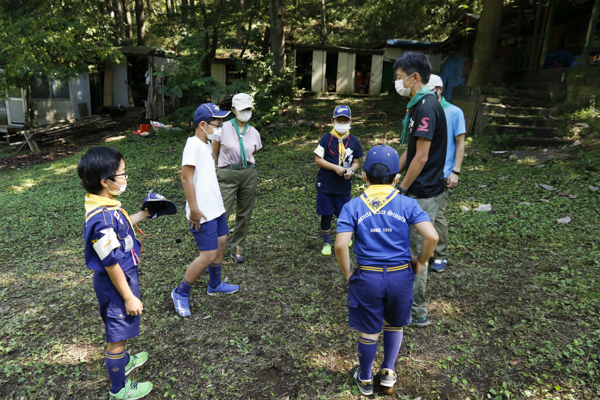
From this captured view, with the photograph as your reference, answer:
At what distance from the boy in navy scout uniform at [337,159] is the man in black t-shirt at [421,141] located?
1.17 metres

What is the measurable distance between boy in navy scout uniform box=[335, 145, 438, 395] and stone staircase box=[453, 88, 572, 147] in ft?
24.7

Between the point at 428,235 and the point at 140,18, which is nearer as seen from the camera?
the point at 428,235

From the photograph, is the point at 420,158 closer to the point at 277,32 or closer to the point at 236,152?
the point at 236,152

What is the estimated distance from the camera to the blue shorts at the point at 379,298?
7.53ft

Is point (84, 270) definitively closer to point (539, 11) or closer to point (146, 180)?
point (146, 180)

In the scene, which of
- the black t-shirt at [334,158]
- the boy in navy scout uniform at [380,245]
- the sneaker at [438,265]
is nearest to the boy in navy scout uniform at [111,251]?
the boy in navy scout uniform at [380,245]

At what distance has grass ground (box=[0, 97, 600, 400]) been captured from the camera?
2.71m

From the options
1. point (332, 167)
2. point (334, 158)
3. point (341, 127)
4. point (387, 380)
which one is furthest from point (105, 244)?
point (341, 127)

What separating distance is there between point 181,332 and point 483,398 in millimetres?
2417

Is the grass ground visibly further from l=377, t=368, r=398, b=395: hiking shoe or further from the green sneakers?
the green sneakers

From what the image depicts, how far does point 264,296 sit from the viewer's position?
3.89 metres

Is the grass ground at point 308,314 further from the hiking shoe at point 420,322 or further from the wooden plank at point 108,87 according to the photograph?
the wooden plank at point 108,87

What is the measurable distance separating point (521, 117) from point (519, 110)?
0.38 metres

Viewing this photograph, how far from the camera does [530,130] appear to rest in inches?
345
